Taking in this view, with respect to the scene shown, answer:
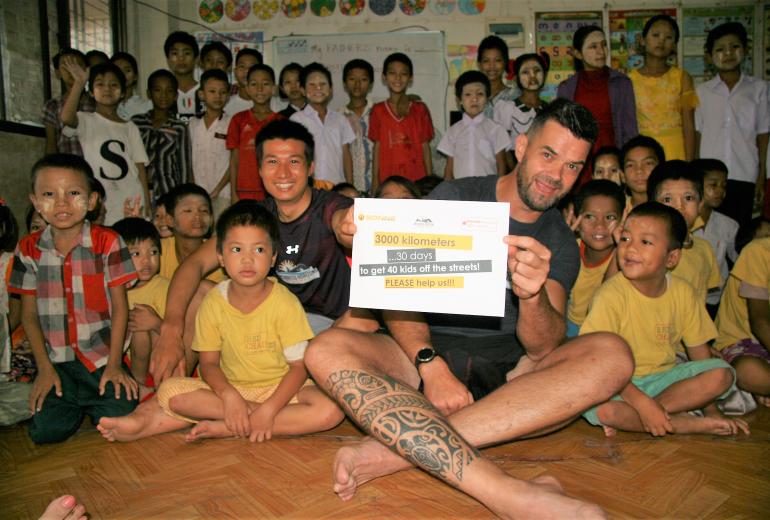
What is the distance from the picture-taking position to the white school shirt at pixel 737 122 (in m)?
3.71

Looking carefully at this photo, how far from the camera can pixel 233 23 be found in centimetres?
545

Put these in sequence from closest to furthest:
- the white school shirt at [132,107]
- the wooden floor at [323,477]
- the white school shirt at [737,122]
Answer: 1. the wooden floor at [323,477]
2. the white school shirt at [737,122]
3. the white school shirt at [132,107]

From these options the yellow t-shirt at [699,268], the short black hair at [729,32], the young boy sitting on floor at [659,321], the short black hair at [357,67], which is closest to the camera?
the young boy sitting on floor at [659,321]

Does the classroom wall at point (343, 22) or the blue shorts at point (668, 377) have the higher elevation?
the classroom wall at point (343, 22)

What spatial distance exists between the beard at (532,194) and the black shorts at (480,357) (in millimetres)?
484

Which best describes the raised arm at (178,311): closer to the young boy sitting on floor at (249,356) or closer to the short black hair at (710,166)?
the young boy sitting on floor at (249,356)

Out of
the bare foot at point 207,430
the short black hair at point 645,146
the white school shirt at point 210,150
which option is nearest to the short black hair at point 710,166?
the short black hair at point 645,146

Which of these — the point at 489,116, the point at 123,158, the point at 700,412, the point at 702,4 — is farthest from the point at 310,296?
the point at 702,4

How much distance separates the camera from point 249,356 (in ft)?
6.91

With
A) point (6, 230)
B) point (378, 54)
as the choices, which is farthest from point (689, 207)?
point (378, 54)

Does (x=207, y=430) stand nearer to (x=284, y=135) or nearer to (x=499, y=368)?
(x=499, y=368)

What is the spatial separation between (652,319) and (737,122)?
94.8 inches

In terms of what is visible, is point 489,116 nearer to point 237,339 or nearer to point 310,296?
point 310,296

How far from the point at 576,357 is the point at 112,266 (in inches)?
71.6
